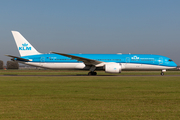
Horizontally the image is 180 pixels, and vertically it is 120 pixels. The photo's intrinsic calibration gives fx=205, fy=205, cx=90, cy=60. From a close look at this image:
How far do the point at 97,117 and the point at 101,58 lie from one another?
26801 millimetres

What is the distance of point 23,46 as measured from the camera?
34812mm

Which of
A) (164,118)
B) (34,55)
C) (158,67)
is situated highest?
(34,55)

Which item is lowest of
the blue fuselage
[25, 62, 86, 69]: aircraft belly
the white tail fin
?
[25, 62, 86, 69]: aircraft belly

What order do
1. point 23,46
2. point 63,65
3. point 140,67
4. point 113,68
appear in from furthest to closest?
point 23,46
point 63,65
point 140,67
point 113,68

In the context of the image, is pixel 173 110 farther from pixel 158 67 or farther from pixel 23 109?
pixel 158 67

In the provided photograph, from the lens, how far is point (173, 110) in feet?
23.7

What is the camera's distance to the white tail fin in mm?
34594

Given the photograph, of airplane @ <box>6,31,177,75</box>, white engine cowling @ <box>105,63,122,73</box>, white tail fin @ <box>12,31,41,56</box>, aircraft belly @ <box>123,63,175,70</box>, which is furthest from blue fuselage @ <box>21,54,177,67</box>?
white engine cowling @ <box>105,63,122,73</box>

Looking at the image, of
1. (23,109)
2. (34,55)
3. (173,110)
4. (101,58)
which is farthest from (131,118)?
(34,55)

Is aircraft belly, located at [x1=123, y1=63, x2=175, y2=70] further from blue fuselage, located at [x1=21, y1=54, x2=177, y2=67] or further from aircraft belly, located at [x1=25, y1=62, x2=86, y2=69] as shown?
aircraft belly, located at [x1=25, y1=62, x2=86, y2=69]

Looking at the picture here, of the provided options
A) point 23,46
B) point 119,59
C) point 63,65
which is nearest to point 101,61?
point 119,59

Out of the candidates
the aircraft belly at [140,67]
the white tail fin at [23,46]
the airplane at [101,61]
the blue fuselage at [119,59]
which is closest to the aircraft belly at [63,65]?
the airplane at [101,61]

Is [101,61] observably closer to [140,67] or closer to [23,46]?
[140,67]

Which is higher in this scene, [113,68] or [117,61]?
[117,61]
